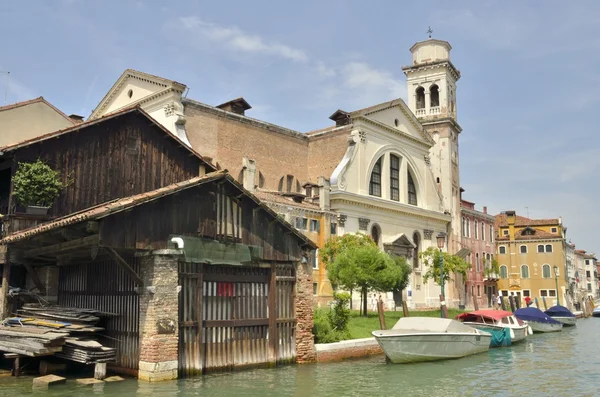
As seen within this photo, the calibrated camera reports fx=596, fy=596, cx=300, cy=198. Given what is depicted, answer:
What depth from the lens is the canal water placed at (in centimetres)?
1242

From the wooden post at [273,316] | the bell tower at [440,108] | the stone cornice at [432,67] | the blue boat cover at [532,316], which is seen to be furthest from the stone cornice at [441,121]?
the wooden post at [273,316]

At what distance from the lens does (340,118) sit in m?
42.0

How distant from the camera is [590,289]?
92.4 m

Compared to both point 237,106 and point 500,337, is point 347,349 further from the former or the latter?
point 237,106

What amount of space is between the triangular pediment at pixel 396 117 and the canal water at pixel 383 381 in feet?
74.5

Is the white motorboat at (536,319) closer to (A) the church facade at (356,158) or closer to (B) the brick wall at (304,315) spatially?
(A) the church facade at (356,158)

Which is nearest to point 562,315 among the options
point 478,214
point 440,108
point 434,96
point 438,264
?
point 438,264

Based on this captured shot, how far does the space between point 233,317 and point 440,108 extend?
40031 mm

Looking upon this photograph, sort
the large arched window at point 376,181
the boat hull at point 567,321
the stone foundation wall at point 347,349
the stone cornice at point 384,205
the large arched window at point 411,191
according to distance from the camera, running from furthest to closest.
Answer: the large arched window at point 411,191, the boat hull at point 567,321, the large arched window at point 376,181, the stone cornice at point 384,205, the stone foundation wall at point 347,349

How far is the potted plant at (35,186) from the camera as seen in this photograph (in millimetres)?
15195

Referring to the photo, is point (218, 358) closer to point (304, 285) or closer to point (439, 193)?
point (304, 285)

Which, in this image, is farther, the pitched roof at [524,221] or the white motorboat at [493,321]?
the pitched roof at [524,221]

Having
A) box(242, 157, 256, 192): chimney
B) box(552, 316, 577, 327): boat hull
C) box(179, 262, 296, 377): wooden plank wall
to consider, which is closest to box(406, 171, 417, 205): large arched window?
box(552, 316, 577, 327): boat hull

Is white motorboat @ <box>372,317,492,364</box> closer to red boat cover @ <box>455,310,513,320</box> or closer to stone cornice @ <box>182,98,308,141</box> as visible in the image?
red boat cover @ <box>455,310,513,320</box>
